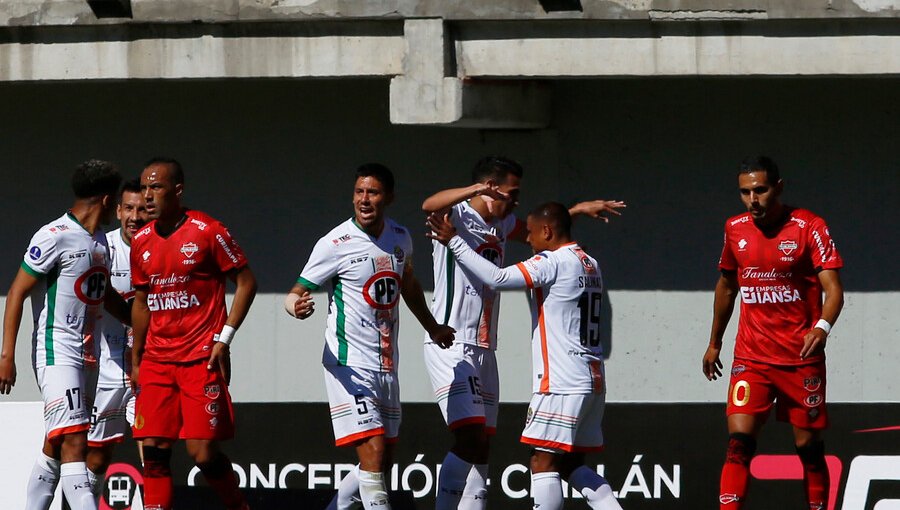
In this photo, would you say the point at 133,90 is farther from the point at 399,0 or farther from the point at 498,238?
the point at 498,238

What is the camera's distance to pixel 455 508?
9.09m

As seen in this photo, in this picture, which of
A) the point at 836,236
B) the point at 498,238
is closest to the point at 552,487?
the point at 498,238

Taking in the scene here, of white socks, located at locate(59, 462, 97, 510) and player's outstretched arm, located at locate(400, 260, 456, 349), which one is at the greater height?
player's outstretched arm, located at locate(400, 260, 456, 349)

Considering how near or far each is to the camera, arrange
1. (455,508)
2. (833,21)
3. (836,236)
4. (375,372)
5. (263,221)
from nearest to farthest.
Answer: (375,372), (455,508), (833,21), (836,236), (263,221)

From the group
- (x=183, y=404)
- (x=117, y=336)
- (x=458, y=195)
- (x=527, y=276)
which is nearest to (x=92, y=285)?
(x=183, y=404)

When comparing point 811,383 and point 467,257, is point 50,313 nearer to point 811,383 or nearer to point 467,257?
point 467,257

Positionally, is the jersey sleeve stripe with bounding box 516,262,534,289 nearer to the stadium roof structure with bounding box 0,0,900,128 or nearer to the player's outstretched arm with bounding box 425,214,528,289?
the player's outstretched arm with bounding box 425,214,528,289

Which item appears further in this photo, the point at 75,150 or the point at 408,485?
the point at 75,150

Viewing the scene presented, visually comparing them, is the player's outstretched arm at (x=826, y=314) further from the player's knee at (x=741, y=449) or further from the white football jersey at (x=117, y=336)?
the white football jersey at (x=117, y=336)

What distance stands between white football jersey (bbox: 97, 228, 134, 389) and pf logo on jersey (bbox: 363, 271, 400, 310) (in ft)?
5.98

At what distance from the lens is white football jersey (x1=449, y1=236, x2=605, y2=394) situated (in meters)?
8.45

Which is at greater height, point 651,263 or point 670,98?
point 670,98

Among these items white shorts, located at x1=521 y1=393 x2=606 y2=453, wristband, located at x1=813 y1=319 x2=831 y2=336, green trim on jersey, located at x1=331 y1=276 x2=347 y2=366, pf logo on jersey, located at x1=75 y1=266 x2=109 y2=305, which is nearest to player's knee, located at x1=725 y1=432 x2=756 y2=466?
wristband, located at x1=813 y1=319 x2=831 y2=336

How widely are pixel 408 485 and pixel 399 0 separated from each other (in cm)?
326
